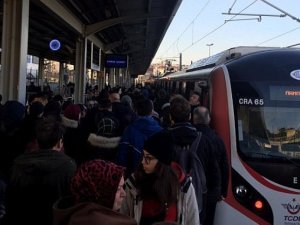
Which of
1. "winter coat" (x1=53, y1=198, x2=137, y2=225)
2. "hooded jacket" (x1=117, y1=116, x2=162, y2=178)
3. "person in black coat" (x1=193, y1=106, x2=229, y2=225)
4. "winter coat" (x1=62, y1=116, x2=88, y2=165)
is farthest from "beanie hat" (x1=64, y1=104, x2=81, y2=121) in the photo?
"winter coat" (x1=53, y1=198, x2=137, y2=225)

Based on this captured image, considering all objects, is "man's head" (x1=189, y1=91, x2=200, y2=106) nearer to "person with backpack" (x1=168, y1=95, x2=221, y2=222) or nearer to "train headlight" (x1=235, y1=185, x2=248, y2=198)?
"train headlight" (x1=235, y1=185, x2=248, y2=198)

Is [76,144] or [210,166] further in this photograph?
[76,144]

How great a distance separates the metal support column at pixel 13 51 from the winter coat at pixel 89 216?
801cm

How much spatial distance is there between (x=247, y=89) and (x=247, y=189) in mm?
1163

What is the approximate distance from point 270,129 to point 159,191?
2943 mm

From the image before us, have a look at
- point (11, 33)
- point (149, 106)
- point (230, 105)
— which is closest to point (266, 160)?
point (230, 105)

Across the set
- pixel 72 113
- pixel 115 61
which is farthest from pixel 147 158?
pixel 115 61

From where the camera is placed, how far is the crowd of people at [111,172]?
7.61ft

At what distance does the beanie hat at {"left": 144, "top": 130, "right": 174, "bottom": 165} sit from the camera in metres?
3.14

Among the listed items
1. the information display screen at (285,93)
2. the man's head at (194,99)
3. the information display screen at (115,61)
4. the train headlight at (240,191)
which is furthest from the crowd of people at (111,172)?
the information display screen at (115,61)

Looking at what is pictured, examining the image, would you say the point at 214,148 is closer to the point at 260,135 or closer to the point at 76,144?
the point at 260,135

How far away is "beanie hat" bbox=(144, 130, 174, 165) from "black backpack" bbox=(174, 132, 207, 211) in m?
1.16

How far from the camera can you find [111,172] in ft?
7.70

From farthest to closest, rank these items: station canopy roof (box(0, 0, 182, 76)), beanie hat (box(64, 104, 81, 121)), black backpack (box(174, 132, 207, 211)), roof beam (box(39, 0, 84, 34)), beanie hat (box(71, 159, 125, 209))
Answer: station canopy roof (box(0, 0, 182, 76)) < roof beam (box(39, 0, 84, 34)) < beanie hat (box(64, 104, 81, 121)) < black backpack (box(174, 132, 207, 211)) < beanie hat (box(71, 159, 125, 209))
